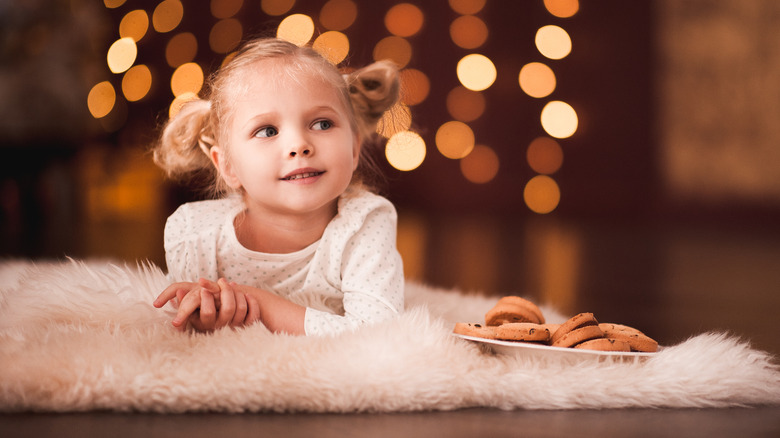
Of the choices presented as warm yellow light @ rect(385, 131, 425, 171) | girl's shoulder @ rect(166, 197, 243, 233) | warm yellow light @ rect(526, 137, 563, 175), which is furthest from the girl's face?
warm yellow light @ rect(526, 137, 563, 175)

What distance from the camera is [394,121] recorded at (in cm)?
130

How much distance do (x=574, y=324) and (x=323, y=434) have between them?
368 millimetres

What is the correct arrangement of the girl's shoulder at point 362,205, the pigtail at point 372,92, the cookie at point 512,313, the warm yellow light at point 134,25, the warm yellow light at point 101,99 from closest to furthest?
1. the cookie at point 512,313
2. the girl's shoulder at point 362,205
3. the pigtail at point 372,92
4. the warm yellow light at point 101,99
5. the warm yellow light at point 134,25

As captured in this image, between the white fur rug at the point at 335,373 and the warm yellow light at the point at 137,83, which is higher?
the warm yellow light at the point at 137,83

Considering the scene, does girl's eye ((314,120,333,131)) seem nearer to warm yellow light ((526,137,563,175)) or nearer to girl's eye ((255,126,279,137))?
girl's eye ((255,126,279,137))

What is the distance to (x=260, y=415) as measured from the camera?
678mm

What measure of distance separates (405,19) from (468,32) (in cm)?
36

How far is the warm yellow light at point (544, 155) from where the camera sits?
4051 millimetres

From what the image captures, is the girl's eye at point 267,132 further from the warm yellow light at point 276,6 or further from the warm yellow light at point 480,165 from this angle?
the warm yellow light at point 276,6

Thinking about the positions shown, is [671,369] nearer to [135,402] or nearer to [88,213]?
[135,402]

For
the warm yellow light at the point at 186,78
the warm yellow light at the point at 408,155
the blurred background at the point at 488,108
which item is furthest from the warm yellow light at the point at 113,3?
the warm yellow light at the point at 408,155

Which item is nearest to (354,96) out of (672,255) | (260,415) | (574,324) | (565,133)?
(574,324)

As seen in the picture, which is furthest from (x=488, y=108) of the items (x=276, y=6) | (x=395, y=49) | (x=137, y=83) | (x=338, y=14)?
(x=137, y=83)

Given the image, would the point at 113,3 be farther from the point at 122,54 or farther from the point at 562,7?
the point at 562,7
